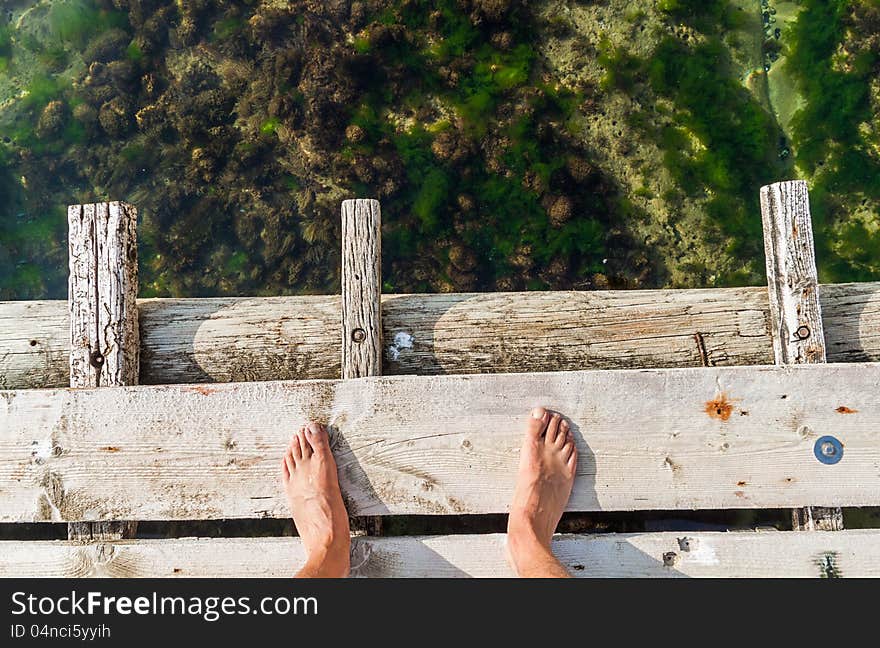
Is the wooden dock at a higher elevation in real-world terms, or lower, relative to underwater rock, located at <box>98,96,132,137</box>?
lower

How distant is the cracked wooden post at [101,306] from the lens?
2.65 metres

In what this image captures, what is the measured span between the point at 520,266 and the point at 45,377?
125 inches

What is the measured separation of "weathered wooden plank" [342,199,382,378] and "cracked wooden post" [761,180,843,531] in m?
2.03

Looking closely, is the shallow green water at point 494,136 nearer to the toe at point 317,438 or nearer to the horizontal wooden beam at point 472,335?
the horizontal wooden beam at point 472,335

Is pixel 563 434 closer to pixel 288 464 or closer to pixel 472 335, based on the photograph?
pixel 472 335

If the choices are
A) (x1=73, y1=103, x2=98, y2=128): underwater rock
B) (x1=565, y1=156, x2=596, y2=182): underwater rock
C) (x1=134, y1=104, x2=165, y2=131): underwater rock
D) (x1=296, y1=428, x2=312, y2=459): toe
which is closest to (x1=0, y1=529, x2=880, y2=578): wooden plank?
(x1=296, y1=428, x2=312, y2=459): toe

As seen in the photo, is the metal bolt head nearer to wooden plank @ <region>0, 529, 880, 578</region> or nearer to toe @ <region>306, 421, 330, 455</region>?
wooden plank @ <region>0, 529, 880, 578</region>

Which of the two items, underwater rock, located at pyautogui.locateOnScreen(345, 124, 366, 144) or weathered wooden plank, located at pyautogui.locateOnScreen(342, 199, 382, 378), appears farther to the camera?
underwater rock, located at pyautogui.locateOnScreen(345, 124, 366, 144)

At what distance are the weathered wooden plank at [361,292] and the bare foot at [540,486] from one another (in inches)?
33.4

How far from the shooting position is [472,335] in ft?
9.25

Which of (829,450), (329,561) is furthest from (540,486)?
(829,450)

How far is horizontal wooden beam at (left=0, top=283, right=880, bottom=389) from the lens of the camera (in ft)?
9.11

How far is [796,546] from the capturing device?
247cm

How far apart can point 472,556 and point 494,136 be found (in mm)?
3092
